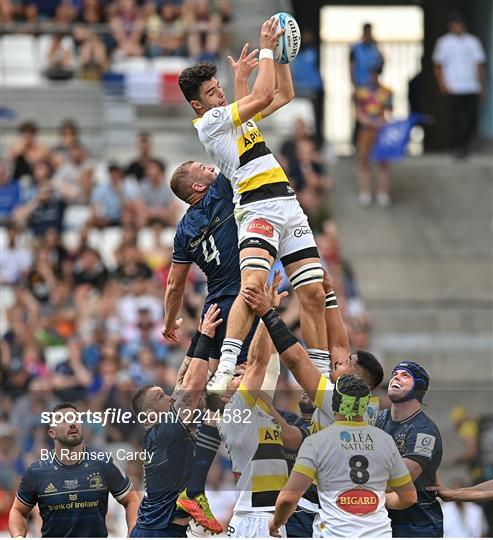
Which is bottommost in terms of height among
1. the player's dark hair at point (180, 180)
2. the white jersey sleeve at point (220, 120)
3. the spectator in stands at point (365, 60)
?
the spectator in stands at point (365, 60)

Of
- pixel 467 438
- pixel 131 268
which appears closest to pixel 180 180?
pixel 467 438

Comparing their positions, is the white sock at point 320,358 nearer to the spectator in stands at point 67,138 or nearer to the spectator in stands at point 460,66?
the spectator in stands at point 67,138

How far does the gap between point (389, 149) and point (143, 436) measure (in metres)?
12.7

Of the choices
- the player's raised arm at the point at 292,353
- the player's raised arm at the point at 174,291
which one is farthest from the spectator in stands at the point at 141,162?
the player's raised arm at the point at 292,353

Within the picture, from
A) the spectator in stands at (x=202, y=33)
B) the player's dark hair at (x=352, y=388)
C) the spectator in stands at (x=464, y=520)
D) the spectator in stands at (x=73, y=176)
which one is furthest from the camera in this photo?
the spectator in stands at (x=202, y=33)

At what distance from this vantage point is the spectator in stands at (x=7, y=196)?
73.0 ft

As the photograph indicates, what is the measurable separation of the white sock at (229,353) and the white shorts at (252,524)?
3.14 ft

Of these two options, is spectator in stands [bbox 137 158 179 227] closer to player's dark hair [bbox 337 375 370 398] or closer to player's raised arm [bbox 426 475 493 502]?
player's raised arm [bbox 426 475 493 502]

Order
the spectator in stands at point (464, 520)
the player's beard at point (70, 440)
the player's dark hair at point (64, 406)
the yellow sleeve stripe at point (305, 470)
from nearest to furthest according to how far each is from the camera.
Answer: the yellow sleeve stripe at point (305, 470), the player's beard at point (70, 440), the player's dark hair at point (64, 406), the spectator in stands at point (464, 520)

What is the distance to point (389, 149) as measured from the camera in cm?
2439

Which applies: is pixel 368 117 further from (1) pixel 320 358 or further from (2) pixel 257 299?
(2) pixel 257 299

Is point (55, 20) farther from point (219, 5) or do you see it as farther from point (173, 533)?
point (173, 533)

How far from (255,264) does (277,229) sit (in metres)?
0.34

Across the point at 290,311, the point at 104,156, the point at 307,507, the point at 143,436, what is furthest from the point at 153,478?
the point at 104,156
